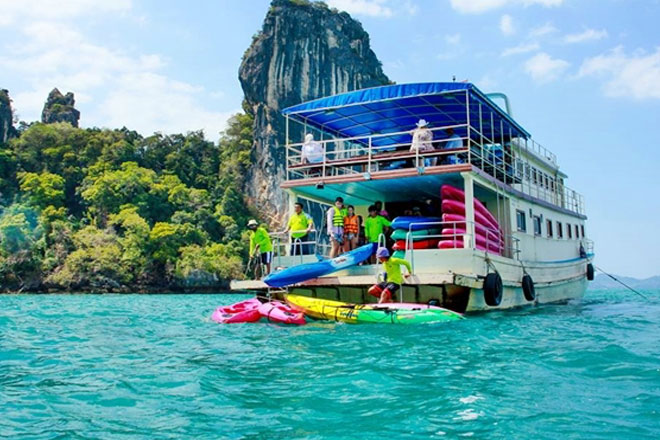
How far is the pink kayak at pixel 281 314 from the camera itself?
12.0 metres

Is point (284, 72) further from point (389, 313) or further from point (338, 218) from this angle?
point (389, 313)

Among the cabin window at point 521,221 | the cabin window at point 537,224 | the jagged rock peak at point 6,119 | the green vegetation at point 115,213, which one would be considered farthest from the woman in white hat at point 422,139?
the jagged rock peak at point 6,119

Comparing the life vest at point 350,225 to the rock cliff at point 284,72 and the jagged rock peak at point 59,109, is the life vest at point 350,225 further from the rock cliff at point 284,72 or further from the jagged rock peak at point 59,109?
the jagged rock peak at point 59,109

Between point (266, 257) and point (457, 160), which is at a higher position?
point (457, 160)

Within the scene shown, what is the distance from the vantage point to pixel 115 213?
206 feet

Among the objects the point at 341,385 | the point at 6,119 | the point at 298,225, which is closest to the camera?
the point at 341,385

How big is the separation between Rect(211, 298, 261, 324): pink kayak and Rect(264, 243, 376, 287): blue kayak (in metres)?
0.79

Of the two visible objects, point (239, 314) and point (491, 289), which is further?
point (239, 314)

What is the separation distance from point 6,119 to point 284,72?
3759 cm

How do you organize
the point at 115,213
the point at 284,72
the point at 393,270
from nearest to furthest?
1. the point at 393,270
2. the point at 115,213
3. the point at 284,72

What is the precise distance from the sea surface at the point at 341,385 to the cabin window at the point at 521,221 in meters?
6.53

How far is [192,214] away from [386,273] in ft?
183

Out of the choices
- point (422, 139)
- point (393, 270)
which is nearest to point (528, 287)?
point (422, 139)

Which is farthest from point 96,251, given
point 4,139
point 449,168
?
point 449,168
